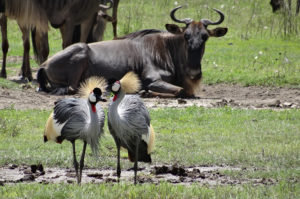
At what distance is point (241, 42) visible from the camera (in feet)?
56.9

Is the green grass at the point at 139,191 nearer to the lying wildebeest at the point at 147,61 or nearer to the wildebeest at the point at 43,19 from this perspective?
the lying wildebeest at the point at 147,61

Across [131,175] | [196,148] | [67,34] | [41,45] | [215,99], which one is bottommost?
[131,175]

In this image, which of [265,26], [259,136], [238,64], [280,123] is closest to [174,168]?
[259,136]

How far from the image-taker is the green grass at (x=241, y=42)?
1287 centimetres

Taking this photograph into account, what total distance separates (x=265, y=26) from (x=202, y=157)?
45.5ft

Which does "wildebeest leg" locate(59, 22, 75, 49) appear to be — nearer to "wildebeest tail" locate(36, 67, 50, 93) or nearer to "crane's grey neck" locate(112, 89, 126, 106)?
"wildebeest tail" locate(36, 67, 50, 93)

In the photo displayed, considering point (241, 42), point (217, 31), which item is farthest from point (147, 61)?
point (241, 42)

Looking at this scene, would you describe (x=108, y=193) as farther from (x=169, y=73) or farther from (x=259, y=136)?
(x=169, y=73)

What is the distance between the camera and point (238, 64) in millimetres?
14258

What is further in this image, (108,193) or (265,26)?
(265,26)

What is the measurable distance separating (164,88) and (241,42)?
21.8 ft

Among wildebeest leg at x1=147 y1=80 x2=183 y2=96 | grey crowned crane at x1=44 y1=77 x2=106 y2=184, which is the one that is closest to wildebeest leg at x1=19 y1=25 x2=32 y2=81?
wildebeest leg at x1=147 y1=80 x2=183 y2=96

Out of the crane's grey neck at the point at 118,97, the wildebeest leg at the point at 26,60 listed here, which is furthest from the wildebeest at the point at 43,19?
the crane's grey neck at the point at 118,97

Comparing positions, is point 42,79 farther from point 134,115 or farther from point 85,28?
point 134,115
